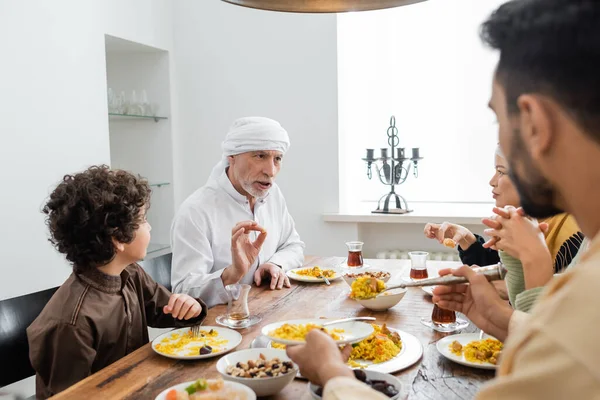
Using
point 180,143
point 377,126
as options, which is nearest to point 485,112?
point 377,126

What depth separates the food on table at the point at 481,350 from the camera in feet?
4.78

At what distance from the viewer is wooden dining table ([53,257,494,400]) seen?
53.1 inches

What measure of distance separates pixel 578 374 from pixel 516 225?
104 cm

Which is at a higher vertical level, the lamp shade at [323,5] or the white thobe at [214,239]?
the lamp shade at [323,5]

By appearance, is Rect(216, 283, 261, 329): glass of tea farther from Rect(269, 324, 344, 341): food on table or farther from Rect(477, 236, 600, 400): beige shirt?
Rect(477, 236, 600, 400): beige shirt

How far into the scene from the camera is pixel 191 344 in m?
1.67

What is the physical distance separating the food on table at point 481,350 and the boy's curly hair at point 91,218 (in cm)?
112

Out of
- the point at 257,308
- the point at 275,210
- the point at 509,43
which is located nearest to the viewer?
the point at 509,43

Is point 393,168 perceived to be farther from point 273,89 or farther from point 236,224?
point 236,224

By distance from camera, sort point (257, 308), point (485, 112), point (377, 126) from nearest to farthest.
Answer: point (257, 308) < point (485, 112) < point (377, 126)

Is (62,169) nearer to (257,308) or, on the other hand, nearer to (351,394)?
(257,308)

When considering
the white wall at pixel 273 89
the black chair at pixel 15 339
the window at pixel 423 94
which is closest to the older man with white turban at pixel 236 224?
the black chair at pixel 15 339

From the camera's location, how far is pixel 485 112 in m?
4.11

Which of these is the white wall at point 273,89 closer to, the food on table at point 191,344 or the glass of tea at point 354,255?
the glass of tea at point 354,255
